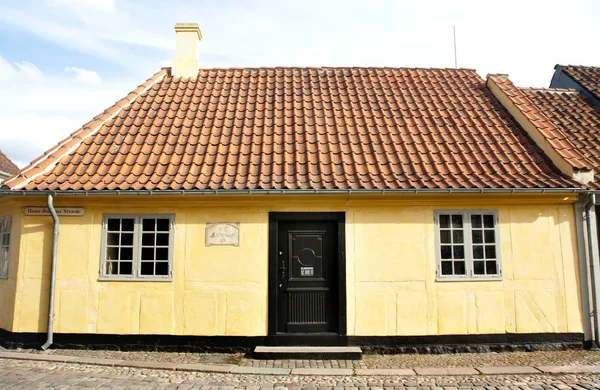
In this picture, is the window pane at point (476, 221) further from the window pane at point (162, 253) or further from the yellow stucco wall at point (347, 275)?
the window pane at point (162, 253)

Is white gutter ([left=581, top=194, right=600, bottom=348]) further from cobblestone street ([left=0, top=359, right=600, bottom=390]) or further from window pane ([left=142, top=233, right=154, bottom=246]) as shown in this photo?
window pane ([left=142, top=233, right=154, bottom=246])

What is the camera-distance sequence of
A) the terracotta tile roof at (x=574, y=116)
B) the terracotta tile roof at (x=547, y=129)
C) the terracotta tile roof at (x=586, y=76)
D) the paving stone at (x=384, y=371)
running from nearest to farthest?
the paving stone at (x=384, y=371), the terracotta tile roof at (x=547, y=129), the terracotta tile roof at (x=574, y=116), the terracotta tile roof at (x=586, y=76)

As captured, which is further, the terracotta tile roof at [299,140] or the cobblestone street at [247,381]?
the terracotta tile roof at [299,140]

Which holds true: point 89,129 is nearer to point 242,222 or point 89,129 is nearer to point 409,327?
point 242,222

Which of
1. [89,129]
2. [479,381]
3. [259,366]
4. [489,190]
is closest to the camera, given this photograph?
[479,381]

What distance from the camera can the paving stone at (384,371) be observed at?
633 cm

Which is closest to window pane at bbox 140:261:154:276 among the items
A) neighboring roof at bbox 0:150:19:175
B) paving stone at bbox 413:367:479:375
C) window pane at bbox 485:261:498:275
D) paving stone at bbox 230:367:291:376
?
paving stone at bbox 230:367:291:376

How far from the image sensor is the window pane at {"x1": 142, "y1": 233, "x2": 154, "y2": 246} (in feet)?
25.6

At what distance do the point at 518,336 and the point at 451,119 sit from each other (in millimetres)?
4526

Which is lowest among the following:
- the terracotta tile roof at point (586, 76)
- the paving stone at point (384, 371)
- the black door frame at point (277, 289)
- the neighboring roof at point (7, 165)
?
the paving stone at point (384, 371)

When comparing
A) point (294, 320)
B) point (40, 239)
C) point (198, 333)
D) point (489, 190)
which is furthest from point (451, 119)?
point (40, 239)

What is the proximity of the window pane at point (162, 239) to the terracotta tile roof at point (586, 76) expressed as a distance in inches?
431

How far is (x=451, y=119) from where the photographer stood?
9.67m

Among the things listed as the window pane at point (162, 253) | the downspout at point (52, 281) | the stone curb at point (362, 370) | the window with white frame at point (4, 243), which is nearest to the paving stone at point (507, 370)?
the stone curb at point (362, 370)
